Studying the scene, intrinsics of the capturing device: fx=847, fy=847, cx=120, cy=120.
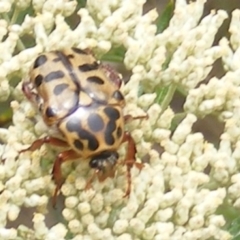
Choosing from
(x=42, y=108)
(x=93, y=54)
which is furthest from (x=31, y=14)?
(x=42, y=108)

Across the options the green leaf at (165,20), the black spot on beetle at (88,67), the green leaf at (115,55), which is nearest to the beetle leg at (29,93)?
the black spot on beetle at (88,67)

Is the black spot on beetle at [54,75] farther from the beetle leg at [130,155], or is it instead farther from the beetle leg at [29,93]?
the beetle leg at [130,155]

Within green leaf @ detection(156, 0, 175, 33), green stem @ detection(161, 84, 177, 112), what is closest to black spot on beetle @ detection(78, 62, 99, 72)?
green stem @ detection(161, 84, 177, 112)

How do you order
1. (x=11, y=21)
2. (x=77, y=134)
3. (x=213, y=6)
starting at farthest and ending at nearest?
(x=213, y=6), (x=11, y=21), (x=77, y=134)

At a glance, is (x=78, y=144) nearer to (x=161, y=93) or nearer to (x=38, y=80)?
(x=38, y=80)

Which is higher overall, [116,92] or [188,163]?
[116,92]

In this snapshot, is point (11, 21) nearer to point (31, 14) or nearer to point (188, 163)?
point (31, 14)

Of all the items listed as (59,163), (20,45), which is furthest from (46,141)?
(20,45)
